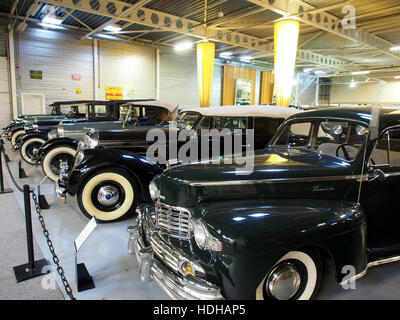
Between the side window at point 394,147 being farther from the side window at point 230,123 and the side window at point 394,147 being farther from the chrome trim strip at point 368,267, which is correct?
the side window at point 230,123

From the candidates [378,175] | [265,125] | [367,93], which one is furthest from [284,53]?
[367,93]

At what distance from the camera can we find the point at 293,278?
2.00 metres

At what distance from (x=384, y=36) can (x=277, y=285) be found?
16178 millimetres

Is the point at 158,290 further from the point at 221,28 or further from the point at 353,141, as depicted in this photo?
the point at 221,28

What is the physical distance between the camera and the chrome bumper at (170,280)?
1.77 m

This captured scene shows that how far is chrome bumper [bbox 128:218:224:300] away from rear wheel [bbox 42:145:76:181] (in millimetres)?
4381

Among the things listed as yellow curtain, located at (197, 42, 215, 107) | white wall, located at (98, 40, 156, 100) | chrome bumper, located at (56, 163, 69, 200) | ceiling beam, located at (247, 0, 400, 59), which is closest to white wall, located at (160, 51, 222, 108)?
white wall, located at (98, 40, 156, 100)

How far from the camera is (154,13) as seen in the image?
36.5ft

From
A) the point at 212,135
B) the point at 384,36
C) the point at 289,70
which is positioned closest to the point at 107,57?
the point at 289,70

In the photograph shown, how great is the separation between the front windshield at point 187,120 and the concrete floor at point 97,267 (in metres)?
1.93

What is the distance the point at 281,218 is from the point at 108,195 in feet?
8.45

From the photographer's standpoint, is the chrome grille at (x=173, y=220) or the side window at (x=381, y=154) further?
the side window at (x=381, y=154)

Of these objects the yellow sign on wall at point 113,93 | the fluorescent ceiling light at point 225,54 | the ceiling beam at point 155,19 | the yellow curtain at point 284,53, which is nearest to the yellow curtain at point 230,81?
the fluorescent ceiling light at point 225,54

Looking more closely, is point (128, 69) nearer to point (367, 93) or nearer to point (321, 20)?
point (321, 20)
